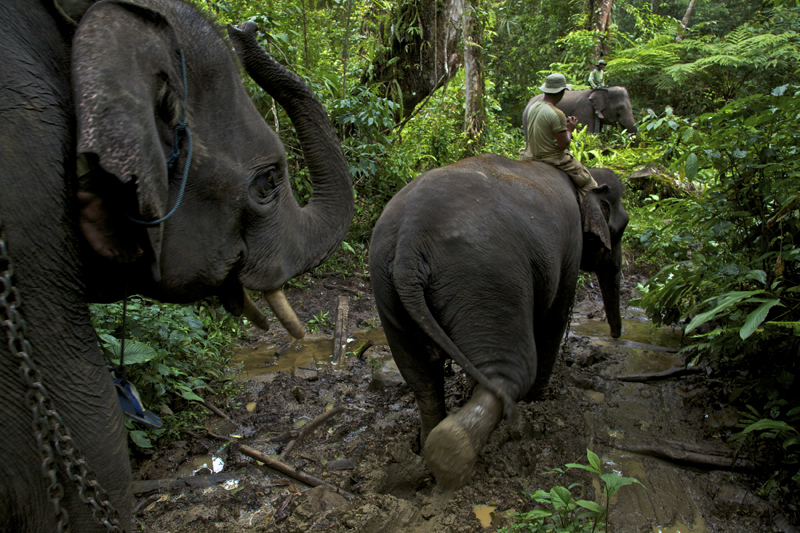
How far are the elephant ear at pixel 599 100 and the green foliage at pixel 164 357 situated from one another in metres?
11.8

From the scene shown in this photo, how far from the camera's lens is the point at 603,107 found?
43.3 feet

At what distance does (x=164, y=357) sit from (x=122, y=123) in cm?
279

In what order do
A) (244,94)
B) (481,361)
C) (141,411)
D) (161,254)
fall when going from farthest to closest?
(481,361) < (141,411) < (244,94) < (161,254)

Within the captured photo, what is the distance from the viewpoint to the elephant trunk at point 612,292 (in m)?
4.62

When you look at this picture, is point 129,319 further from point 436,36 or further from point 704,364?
point 436,36

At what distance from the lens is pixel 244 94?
1563 millimetres

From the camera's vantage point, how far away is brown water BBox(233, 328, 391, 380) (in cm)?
451

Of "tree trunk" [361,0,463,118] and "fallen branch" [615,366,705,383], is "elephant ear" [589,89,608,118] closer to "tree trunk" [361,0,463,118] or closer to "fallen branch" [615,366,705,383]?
"tree trunk" [361,0,463,118]

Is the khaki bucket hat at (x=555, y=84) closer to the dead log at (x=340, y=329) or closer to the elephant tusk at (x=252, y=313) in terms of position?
the dead log at (x=340, y=329)

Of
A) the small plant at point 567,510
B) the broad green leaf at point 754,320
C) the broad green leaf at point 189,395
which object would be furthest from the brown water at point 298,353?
the broad green leaf at point 754,320

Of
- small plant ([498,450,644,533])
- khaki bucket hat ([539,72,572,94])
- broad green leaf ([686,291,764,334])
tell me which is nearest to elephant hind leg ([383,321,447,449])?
small plant ([498,450,644,533])

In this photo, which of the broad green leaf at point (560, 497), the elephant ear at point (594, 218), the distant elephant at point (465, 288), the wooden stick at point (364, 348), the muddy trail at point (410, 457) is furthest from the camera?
the wooden stick at point (364, 348)

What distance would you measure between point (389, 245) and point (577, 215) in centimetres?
174

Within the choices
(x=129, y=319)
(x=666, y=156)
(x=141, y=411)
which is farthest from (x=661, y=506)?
(x=129, y=319)
